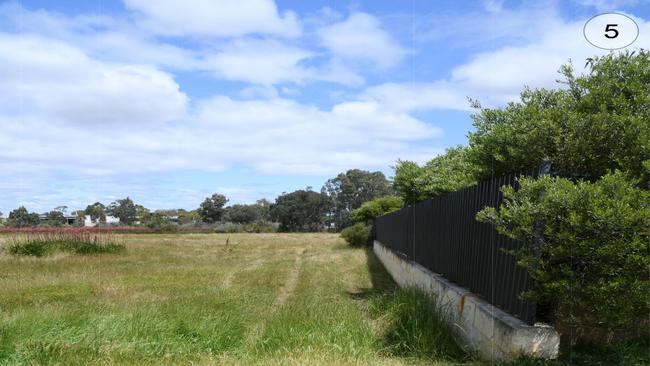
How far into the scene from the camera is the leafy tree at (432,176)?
15297mm

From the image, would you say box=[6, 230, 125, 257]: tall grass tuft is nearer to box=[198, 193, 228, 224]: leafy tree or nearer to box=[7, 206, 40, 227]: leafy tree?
box=[7, 206, 40, 227]: leafy tree

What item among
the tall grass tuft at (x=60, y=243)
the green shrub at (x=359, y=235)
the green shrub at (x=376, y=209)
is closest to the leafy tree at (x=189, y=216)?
the green shrub at (x=376, y=209)

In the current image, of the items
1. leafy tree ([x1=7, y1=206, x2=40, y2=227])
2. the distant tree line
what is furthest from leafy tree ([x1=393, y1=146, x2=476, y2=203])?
leafy tree ([x1=7, y1=206, x2=40, y2=227])

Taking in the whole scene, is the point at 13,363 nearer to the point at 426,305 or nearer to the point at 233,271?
the point at 426,305

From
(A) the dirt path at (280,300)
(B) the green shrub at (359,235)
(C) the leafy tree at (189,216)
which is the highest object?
(C) the leafy tree at (189,216)

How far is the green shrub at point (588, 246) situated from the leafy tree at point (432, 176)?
7754 mm

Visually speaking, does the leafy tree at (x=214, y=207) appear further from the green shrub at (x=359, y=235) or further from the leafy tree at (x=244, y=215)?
the green shrub at (x=359, y=235)

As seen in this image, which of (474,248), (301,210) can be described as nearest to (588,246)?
(474,248)

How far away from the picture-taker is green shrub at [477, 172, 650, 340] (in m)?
4.51

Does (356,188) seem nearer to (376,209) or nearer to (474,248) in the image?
(376,209)

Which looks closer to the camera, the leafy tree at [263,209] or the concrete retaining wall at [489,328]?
the concrete retaining wall at [489,328]

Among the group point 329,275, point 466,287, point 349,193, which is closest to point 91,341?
point 466,287

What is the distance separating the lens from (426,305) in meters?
7.44

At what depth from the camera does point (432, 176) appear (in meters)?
17.8
